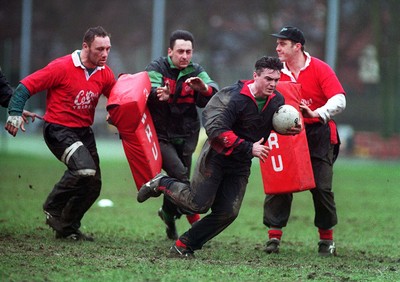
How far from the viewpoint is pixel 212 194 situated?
8680 mm

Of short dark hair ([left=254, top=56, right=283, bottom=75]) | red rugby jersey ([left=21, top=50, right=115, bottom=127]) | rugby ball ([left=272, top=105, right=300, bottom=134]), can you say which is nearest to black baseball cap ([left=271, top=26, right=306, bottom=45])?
short dark hair ([left=254, top=56, right=283, bottom=75])

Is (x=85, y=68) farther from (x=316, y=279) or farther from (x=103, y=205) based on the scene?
(x=103, y=205)

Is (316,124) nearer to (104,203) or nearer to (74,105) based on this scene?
(74,105)

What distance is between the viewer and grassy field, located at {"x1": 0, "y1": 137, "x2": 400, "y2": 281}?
7.71 meters

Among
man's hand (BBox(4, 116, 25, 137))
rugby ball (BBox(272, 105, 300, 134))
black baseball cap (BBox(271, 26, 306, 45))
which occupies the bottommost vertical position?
man's hand (BBox(4, 116, 25, 137))

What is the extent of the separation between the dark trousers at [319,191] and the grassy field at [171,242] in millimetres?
402

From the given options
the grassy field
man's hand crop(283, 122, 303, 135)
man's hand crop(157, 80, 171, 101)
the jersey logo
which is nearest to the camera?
the grassy field

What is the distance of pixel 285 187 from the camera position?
9.44 m

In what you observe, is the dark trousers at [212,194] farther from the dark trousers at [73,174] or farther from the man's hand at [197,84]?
the dark trousers at [73,174]

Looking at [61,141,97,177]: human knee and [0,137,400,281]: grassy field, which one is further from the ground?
[61,141,97,177]: human knee

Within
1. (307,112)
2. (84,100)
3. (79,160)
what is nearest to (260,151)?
(307,112)

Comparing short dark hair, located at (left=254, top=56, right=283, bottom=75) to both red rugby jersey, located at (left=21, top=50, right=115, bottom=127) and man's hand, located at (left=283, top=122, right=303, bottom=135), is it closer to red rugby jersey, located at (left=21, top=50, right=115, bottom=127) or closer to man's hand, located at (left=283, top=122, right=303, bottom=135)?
man's hand, located at (left=283, top=122, right=303, bottom=135)

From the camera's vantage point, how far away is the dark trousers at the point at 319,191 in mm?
9797

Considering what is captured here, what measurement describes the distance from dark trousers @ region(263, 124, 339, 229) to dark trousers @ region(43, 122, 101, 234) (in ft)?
6.66
